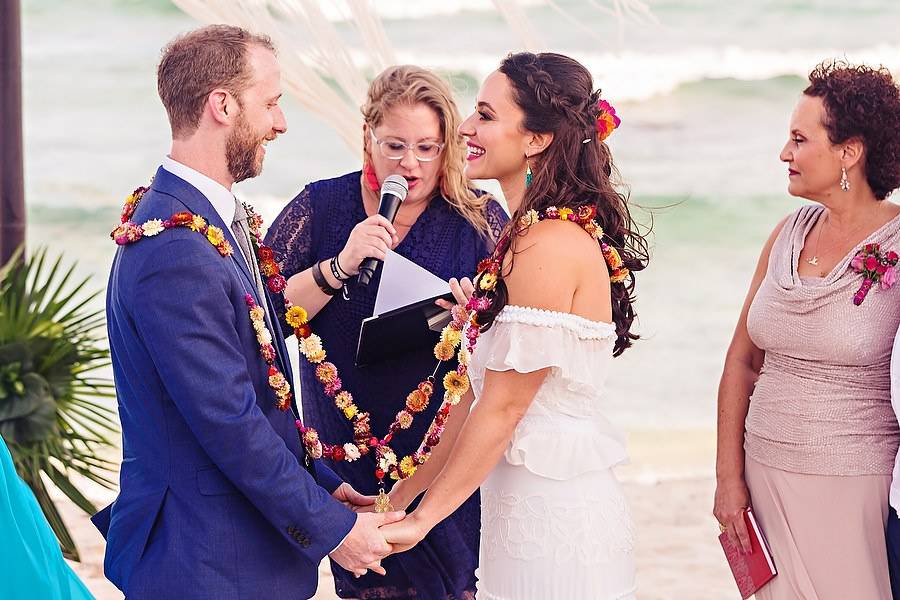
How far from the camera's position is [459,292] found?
2783 mm

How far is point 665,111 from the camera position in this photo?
15234 millimetres

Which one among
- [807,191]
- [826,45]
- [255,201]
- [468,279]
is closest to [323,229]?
[468,279]

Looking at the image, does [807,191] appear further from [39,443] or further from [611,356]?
[39,443]

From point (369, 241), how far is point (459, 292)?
0.88ft

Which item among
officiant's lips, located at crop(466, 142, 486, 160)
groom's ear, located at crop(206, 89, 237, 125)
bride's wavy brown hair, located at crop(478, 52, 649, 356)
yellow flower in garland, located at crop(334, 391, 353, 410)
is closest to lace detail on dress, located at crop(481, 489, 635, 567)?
bride's wavy brown hair, located at crop(478, 52, 649, 356)

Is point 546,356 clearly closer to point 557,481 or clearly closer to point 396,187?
point 557,481

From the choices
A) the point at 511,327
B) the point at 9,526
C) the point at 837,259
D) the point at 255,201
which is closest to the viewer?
the point at 9,526

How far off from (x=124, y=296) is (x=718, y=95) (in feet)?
45.9

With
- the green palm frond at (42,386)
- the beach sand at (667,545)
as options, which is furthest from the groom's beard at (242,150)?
the beach sand at (667,545)

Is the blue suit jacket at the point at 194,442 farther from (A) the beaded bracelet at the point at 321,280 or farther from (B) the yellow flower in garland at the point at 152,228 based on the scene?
(A) the beaded bracelet at the point at 321,280

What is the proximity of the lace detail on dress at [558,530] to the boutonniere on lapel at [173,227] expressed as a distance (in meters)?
0.79

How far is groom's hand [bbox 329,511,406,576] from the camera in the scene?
7.68ft

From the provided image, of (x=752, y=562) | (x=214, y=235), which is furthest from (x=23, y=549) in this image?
(x=752, y=562)

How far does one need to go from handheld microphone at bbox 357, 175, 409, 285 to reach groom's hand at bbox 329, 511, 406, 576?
0.68 metres
